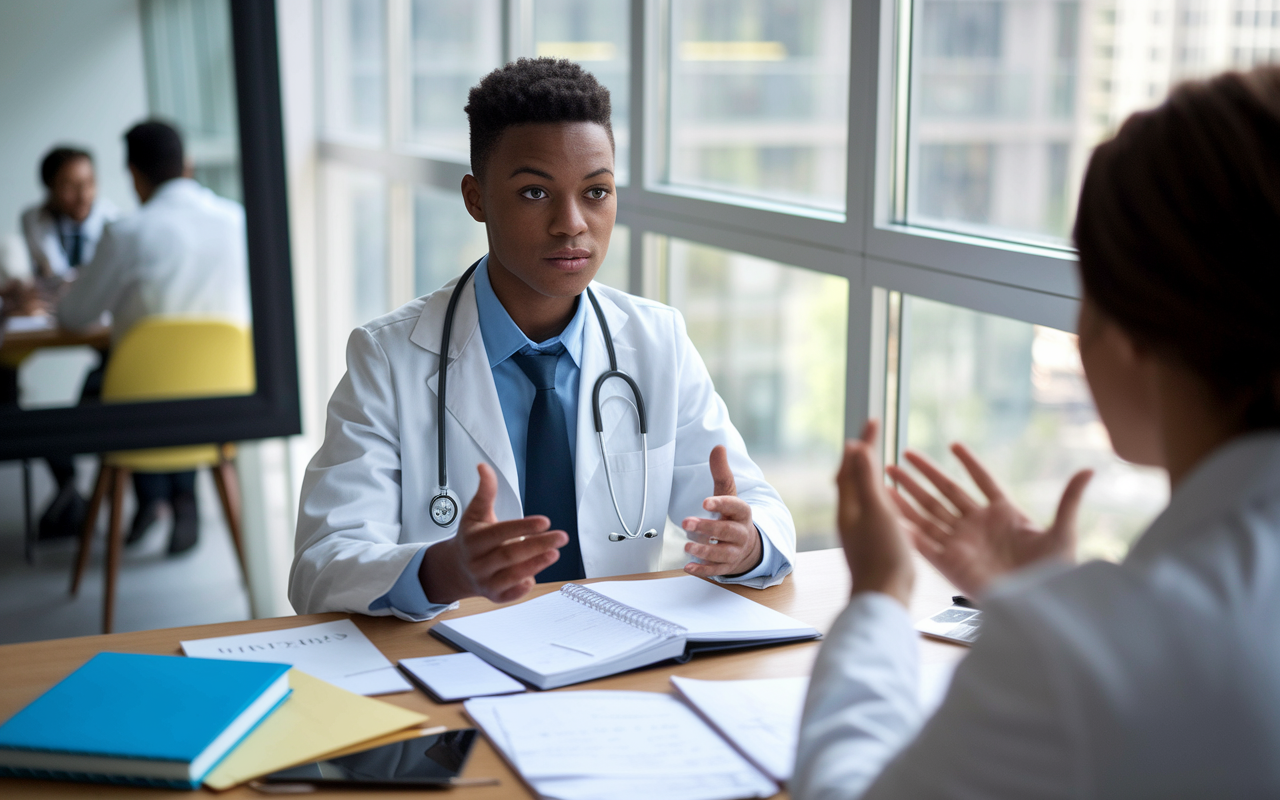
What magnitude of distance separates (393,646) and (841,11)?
1.37 metres

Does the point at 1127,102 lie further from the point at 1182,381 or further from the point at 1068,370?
the point at 1182,381

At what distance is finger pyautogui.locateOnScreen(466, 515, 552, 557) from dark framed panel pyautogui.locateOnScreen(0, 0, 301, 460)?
6.97 feet

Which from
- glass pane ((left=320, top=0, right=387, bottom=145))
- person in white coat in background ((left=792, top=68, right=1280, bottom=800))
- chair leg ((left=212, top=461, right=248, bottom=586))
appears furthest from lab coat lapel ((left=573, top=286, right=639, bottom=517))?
glass pane ((left=320, top=0, right=387, bottom=145))

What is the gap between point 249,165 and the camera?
295 cm

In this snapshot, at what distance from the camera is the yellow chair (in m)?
2.93

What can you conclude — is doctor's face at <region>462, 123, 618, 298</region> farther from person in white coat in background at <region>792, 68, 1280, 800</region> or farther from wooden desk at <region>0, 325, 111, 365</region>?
wooden desk at <region>0, 325, 111, 365</region>

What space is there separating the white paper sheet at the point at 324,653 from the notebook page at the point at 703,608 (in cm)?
28

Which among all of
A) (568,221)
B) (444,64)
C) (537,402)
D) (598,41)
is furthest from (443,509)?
(444,64)

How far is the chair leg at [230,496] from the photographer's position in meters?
3.15

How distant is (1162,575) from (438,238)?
3.40 m

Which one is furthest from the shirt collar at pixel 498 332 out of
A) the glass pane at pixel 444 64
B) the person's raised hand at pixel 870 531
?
the glass pane at pixel 444 64

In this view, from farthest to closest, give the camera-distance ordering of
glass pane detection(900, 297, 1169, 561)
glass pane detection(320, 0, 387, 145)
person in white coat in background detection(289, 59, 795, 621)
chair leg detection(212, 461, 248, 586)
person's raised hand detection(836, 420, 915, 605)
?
glass pane detection(320, 0, 387, 145), chair leg detection(212, 461, 248, 586), glass pane detection(900, 297, 1169, 561), person in white coat in background detection(289, 59, 795, 621), person's raised hand detection(836, 420, 915, 605)

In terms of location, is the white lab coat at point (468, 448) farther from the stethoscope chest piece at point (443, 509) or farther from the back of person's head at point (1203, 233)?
the back of person's head at point (1203, 233)

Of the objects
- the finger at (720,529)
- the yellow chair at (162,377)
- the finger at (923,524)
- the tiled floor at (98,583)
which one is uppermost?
the finger at (923,524)
